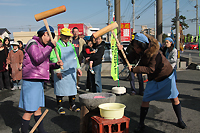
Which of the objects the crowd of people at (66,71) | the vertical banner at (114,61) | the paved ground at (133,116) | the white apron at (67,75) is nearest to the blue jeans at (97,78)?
the paved ground at (133,116)

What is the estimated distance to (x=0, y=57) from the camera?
8.20 meters

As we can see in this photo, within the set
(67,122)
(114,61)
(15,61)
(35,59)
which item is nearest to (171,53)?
(114,61)

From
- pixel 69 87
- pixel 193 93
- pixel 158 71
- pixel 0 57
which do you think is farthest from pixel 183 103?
pixel 0 57

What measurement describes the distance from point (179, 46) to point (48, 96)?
1108 centimetres

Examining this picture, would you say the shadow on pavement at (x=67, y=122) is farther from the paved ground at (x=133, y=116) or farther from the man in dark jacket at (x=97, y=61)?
the man in dark jacket at (x=97, y=61)

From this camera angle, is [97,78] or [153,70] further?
[97,78]

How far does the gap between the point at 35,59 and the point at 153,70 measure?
2.02 metres

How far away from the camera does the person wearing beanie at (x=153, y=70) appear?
340 cm

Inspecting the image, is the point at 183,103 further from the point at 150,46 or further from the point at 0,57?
the point at 0,57

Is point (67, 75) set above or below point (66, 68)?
below

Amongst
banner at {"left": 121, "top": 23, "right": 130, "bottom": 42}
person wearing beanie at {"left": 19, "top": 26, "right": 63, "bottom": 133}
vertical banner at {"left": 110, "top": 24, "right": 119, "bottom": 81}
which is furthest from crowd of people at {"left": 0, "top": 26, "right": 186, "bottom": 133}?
banner at {"left": 121, "top": 23, "right": 130, "bottom": 42}

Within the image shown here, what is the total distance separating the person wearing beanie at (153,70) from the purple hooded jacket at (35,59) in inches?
59.6

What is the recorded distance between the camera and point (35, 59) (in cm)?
306

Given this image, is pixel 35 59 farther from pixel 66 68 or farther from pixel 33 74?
pixel 66 68
